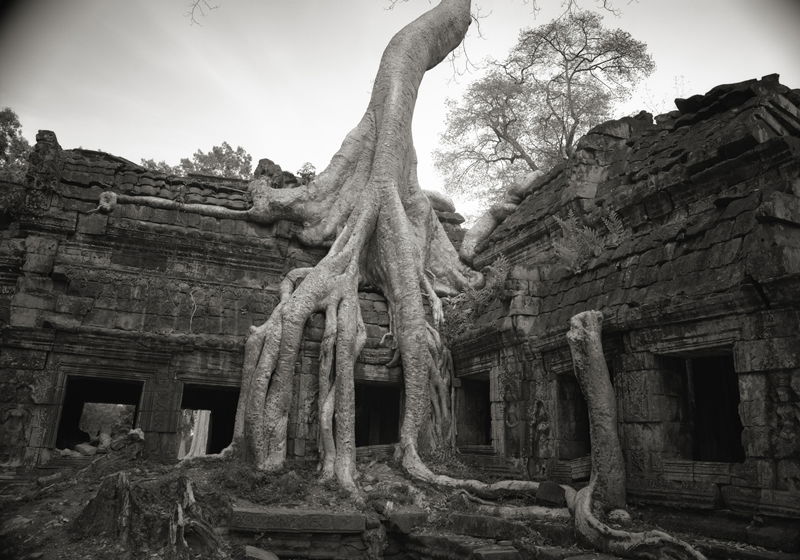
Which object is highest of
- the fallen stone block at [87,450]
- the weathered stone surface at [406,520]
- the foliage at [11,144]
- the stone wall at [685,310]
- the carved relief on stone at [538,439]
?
the foliage at [11,144]

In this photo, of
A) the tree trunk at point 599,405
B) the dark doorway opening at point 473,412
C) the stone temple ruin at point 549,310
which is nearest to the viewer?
the stone temple ruin at point 549,310

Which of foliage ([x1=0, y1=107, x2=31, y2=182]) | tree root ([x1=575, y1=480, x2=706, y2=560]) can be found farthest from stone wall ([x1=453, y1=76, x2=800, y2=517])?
foliage ([x1=0, y1=107, x2=31, y2=182])

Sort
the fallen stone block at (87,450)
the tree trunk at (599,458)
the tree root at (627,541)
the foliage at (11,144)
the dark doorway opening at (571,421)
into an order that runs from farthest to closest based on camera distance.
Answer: the foliage at (11,144) → the fallen stone block at (87,450) → the dark doorway opening at (571,421) → the tree trunk at (599,458) → the tree root at (627,541)

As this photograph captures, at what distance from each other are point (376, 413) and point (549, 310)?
3.93m

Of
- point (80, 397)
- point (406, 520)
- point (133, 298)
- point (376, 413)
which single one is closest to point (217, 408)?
point (80, 397)

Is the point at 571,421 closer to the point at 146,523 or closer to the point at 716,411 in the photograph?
the point at 716,411

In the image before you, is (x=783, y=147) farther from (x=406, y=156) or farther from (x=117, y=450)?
(x=117, y=450)

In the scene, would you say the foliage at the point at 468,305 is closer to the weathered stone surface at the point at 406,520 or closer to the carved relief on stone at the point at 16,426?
the weathered stone surface at the point at 406,520

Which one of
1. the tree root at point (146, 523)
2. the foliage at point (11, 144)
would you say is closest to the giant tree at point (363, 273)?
the tree root at point (146, 523)

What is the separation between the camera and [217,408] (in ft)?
37.1

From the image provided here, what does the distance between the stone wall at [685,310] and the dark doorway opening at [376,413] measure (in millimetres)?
1854

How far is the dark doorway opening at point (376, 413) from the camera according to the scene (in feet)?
30.5

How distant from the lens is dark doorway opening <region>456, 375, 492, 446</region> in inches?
309

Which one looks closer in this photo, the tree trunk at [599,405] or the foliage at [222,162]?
the tree trunk at [599,405]
